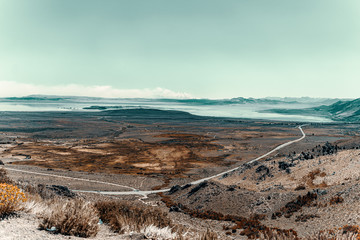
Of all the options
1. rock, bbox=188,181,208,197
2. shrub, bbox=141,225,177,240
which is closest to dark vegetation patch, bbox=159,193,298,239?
rock, bbox=188,181,208,197

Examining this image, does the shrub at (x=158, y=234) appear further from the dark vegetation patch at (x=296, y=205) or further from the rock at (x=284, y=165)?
the rock at (x=284, y=165)

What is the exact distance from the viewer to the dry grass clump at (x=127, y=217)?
29.8ft

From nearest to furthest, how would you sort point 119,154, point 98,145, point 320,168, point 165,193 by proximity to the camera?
1. point 320,168
2. point 165,193
3. point 119,154
4. point 98,145

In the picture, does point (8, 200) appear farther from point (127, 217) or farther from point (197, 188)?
point (197, 188)

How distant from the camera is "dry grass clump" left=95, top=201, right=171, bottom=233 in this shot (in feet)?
29.8

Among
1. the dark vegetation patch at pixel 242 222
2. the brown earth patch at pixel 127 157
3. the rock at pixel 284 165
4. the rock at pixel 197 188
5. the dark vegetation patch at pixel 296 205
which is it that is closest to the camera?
the dark vegetation patch at pixel 242 222

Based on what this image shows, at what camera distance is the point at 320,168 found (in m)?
35.2

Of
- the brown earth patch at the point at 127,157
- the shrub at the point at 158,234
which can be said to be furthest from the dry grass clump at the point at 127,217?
the brown earth patch at the point at 127,157

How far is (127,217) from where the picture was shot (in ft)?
33.0

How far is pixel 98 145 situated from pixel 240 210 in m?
76.4

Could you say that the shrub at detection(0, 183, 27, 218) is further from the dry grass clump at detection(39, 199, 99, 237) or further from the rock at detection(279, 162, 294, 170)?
the rock at detection(279, 162, 294, 170)

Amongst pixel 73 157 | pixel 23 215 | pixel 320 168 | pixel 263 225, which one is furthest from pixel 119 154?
pixel 23 215

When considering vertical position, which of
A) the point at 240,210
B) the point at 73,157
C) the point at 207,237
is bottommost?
the point at 73,157

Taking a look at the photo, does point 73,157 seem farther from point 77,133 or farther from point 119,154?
point 77,133
